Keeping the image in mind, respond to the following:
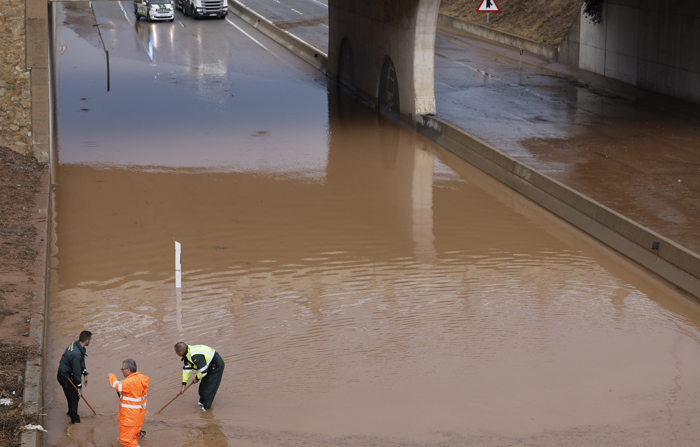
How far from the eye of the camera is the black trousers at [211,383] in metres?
9.92

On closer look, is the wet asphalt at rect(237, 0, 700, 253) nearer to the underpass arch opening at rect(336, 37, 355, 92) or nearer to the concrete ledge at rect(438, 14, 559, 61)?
the concrete ledge at rect(438, 14, 559, 61)

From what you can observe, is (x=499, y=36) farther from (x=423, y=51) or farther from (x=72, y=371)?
(x=72, y=371)

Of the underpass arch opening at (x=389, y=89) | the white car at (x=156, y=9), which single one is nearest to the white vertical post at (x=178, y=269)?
the underpass arch opening at (x=389, y=89)

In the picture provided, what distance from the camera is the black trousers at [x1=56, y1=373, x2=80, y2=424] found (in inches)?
376

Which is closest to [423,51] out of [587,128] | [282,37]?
[587,128]

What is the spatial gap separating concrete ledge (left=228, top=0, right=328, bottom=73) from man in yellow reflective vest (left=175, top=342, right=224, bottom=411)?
2994cm

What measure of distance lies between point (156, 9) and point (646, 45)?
31.2 metres

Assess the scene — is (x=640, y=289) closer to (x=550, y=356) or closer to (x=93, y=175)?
(x=550, y=356)

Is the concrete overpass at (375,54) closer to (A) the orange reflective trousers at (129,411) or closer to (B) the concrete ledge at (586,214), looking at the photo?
(B) the concrete ledge at (586,214)

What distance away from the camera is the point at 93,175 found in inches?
835

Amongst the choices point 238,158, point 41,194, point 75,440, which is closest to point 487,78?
point 238,158

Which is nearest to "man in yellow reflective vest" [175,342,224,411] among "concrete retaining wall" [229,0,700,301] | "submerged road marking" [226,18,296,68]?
"concrete retaining wall" [229,0,700,301]

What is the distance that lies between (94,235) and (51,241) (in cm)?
86

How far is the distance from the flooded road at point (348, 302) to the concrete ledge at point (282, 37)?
1471 cm
